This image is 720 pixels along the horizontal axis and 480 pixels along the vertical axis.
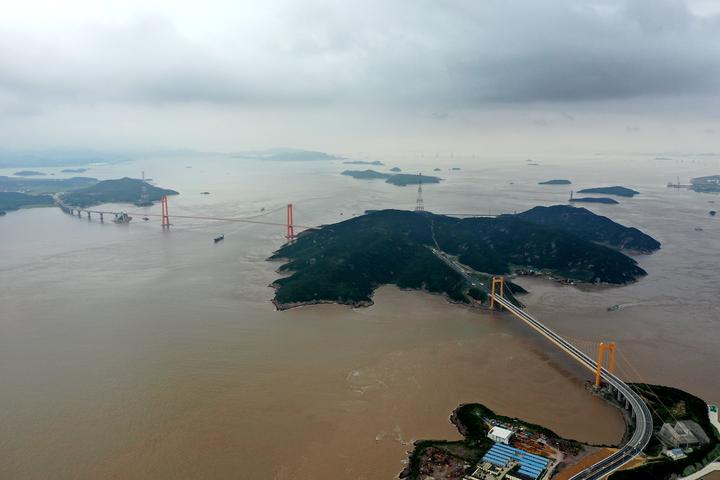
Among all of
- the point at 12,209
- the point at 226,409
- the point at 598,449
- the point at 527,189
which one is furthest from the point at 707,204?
the point at 12,209

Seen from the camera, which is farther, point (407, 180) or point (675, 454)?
point (407, 180)

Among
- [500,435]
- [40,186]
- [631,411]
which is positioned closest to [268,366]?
[500,435]

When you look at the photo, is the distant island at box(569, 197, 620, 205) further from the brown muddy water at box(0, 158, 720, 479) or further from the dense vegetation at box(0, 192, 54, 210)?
the dense vegetation at box(0, 192, 54, 210)

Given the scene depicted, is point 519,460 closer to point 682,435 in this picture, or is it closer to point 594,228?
point 682,435

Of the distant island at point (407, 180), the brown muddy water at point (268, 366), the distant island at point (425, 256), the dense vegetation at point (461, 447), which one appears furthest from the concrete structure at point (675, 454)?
the distant island at point (407, 180)

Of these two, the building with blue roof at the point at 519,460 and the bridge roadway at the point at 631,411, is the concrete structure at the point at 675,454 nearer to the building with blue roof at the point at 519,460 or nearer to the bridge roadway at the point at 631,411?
the bridge roadway at the point at 631,411
